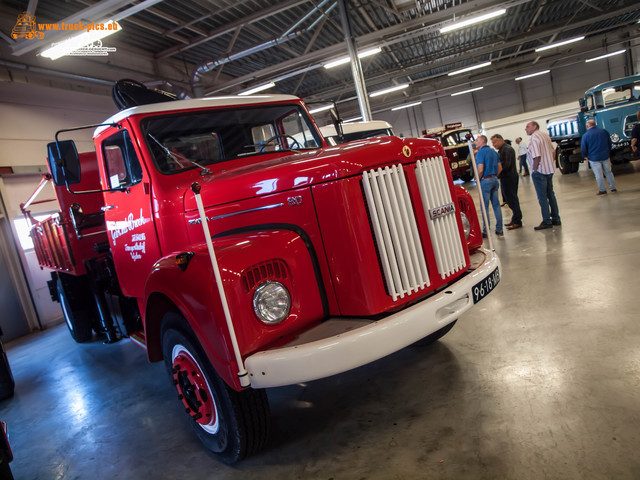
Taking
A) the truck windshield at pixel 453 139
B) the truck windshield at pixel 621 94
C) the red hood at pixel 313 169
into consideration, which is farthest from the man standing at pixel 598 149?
the truck windshield at pixel 453 139

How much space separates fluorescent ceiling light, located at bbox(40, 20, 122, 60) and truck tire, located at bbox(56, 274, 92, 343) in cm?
358

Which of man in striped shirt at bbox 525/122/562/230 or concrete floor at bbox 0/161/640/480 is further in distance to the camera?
man in striped shirt at bbox 525/122/562/230

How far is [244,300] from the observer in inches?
78.0

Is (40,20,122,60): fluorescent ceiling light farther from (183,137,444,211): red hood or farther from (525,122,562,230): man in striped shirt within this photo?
(525,122,562,230): man in striped shirt

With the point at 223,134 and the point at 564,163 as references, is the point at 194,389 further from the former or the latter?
the point at 564,163

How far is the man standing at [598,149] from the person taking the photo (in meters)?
8.34

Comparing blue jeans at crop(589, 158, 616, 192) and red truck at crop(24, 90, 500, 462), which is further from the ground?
red truck at crop(24, 90, 500, 462)

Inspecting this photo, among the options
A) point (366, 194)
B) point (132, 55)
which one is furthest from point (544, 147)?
point (132, 55)

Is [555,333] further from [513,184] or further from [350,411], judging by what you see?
[513,184]

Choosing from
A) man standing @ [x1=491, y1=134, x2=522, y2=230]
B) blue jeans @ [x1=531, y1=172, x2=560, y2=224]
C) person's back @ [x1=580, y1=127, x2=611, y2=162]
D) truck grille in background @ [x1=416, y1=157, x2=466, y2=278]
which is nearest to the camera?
truck grille in background @ [x1=416, y1=157, x2=466, y2=278]

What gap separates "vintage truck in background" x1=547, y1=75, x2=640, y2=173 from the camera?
11.6 m

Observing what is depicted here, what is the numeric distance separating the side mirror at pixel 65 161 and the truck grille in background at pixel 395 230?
2.13 m

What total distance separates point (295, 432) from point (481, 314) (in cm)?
223

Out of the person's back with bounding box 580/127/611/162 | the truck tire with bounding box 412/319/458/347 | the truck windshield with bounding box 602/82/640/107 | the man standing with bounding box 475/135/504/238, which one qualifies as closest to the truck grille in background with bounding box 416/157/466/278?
the truck tire with bounding box 412/319/458/347
